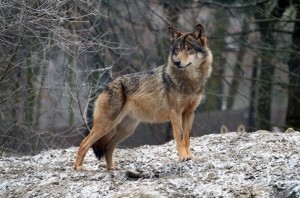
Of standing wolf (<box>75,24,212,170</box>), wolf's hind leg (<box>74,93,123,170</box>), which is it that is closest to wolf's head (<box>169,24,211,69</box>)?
standing wolf (<box>75,24,212,170</box>)

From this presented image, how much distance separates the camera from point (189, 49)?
10727mm

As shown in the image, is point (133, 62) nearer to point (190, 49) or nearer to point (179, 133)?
point (190, 49)

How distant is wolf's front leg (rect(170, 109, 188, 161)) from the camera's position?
34.6 feet

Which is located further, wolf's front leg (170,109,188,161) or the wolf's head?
the wolf's head

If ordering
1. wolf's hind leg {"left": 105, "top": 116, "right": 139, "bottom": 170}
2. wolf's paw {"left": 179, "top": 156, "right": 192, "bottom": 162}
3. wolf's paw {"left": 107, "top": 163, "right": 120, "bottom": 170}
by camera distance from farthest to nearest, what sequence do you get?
wolf's hind leg {"left": 105, "top": 116, "right": 139, "bottom": 170} → wolf's paw {"left": 107, "top": 163, "right": 120, "bottom": 170} → wolf's paw {"left": 179, "top": 156, "right": 192, "bottom": 162}

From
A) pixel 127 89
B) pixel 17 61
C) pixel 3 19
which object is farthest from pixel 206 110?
pixel 3 19

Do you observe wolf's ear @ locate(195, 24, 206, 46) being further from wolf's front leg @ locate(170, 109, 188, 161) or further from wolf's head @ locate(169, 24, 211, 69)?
wolf's front leg @ locate(170, 109, 188, 161)

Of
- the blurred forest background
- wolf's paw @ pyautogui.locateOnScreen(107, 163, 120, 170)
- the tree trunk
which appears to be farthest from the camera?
the tree trunk

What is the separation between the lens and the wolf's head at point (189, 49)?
420 inches

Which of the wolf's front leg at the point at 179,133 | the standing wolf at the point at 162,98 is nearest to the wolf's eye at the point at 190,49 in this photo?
the standing wolf at the point at 162,98

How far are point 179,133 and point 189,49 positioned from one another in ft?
4.03

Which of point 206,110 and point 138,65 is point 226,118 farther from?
point 138,65

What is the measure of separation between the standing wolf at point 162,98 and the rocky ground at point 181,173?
45cm

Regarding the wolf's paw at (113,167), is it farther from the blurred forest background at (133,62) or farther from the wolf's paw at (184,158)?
the blurred forest background at (133,62)
